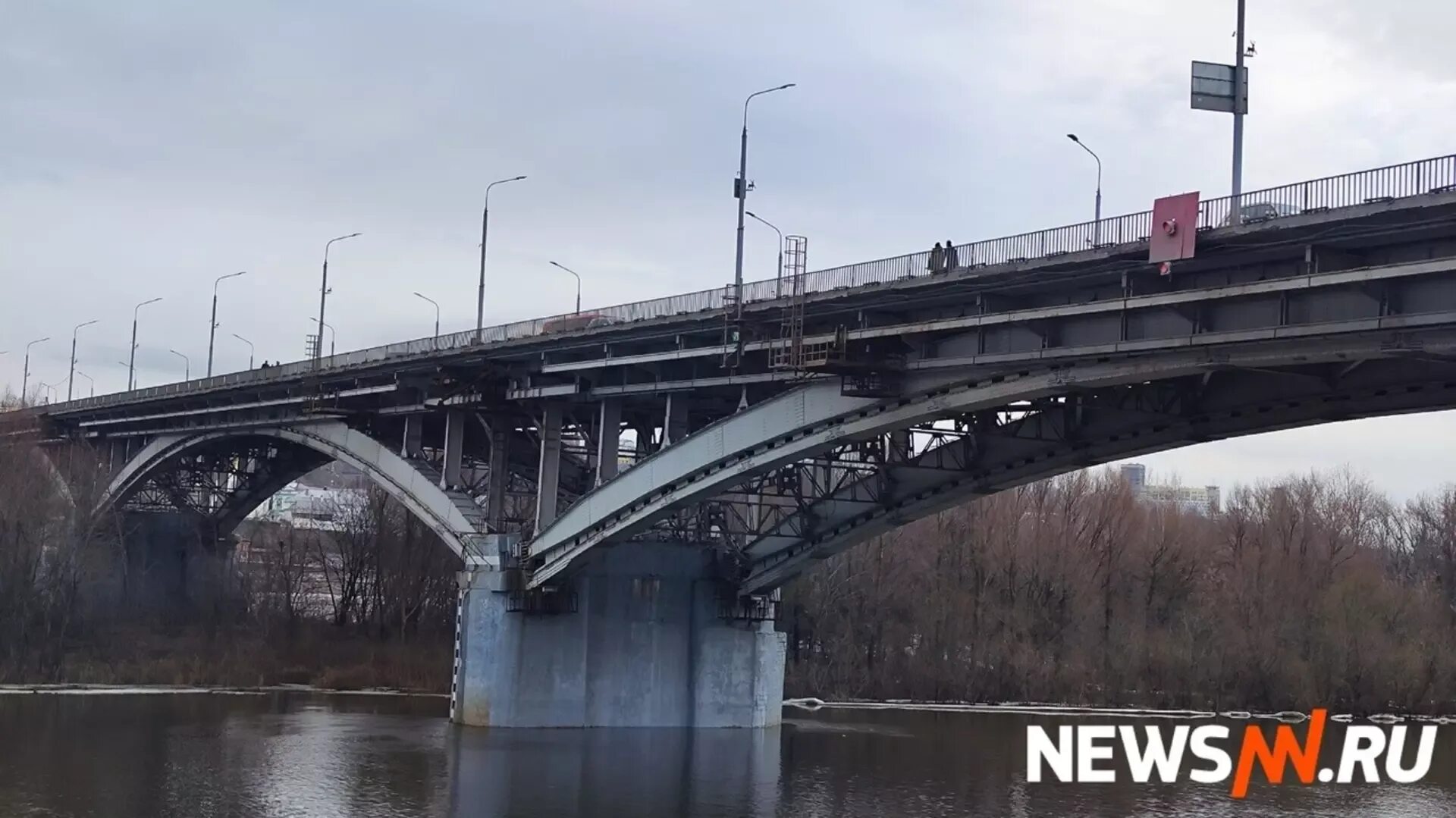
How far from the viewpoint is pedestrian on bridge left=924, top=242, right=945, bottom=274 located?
35.6 m

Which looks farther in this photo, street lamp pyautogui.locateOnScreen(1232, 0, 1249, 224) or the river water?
the river water

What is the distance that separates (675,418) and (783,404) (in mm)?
6664

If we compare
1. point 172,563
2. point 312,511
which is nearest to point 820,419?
point 172,563

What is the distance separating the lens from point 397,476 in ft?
186

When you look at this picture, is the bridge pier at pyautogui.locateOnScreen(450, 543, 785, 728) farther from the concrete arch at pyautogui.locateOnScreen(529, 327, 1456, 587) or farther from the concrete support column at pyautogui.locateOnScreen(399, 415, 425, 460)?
the concrete support column at pyautogui.locateOnScreen(399, 415, 425, 460)

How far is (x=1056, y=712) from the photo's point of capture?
68.0m

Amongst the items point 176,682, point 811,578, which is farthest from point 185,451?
point 811,578

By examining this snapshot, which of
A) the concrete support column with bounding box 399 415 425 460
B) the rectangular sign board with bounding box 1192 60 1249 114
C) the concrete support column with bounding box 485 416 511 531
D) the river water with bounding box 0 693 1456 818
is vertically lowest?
the river water with bounding box 0 693 1456 818

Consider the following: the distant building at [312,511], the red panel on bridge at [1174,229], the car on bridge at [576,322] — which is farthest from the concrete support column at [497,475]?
the distant building at [312,511]

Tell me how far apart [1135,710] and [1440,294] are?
45259 millimetres

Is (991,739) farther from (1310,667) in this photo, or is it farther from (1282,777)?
(1310,667)

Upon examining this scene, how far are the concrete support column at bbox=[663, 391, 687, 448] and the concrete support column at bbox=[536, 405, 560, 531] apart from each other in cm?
570

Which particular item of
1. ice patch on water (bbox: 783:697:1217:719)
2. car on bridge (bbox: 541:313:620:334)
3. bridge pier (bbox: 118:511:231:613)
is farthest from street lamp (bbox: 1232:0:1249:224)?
bridge pier (bbox: 118:511:231:613)

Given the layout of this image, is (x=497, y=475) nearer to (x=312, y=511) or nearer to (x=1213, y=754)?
(x=1213, y=754)
